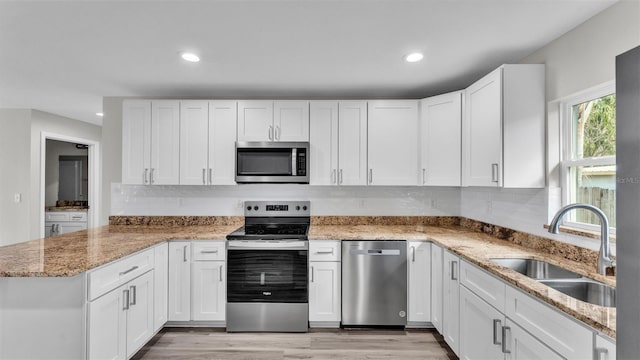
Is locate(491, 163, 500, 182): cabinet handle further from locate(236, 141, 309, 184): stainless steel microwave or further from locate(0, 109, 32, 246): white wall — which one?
locate(0, 109, 32, 246): white wall

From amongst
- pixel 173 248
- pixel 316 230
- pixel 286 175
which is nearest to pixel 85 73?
pixel 173 248

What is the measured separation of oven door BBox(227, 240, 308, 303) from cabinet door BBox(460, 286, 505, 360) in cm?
130

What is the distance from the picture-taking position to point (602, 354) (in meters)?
1.08

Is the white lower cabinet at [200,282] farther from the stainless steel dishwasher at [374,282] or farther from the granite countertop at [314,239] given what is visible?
the stainless steel dishwasher at [374,282]

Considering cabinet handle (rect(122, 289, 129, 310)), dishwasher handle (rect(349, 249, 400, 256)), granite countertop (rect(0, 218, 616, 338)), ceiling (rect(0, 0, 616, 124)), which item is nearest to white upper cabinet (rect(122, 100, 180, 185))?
ceiling (rect(0, 0, 616, 124))

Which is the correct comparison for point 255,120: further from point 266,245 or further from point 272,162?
point 266,245

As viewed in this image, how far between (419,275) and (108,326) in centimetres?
237

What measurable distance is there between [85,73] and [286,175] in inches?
77.2

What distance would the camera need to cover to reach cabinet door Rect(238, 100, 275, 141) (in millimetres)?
3146

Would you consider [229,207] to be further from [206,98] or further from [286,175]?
[206,98]

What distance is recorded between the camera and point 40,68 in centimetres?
262

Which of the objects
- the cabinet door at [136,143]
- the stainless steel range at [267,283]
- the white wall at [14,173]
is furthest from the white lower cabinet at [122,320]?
the white wall at [14,173]

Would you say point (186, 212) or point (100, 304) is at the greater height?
point (186, 212)

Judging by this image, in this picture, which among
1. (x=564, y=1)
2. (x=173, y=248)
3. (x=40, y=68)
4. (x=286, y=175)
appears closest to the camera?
(x=564, y=1)
